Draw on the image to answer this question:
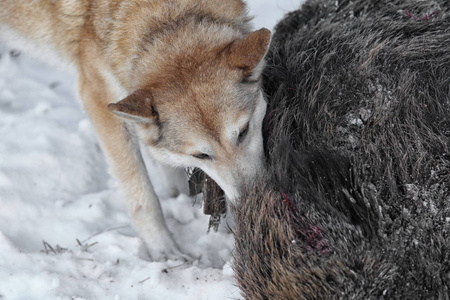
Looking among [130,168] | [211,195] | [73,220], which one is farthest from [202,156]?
[73,220]

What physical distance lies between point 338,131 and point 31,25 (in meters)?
2.77

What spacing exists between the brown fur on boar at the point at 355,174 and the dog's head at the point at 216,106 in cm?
16

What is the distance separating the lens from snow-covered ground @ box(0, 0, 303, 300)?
3.28 m

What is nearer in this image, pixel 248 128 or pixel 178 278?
pixel 248 128

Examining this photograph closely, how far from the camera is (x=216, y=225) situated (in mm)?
3547

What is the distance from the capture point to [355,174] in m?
2.44

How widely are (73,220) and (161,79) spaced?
1.63m

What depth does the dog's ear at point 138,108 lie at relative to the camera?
2719mm

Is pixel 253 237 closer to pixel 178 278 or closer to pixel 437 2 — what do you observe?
pixel 178 278

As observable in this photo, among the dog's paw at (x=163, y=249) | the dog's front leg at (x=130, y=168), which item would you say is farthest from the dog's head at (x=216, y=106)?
the dog's paw at (x=163, y=249)

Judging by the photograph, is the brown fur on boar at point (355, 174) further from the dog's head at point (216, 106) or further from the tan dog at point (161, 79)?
the tan dog at point (161, 79)

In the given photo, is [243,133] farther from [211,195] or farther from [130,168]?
[130,168]

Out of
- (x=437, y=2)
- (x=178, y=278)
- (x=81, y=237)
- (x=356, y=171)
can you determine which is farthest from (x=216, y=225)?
(x=437, y=2)

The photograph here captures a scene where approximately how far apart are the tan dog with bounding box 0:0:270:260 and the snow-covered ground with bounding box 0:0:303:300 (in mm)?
282
